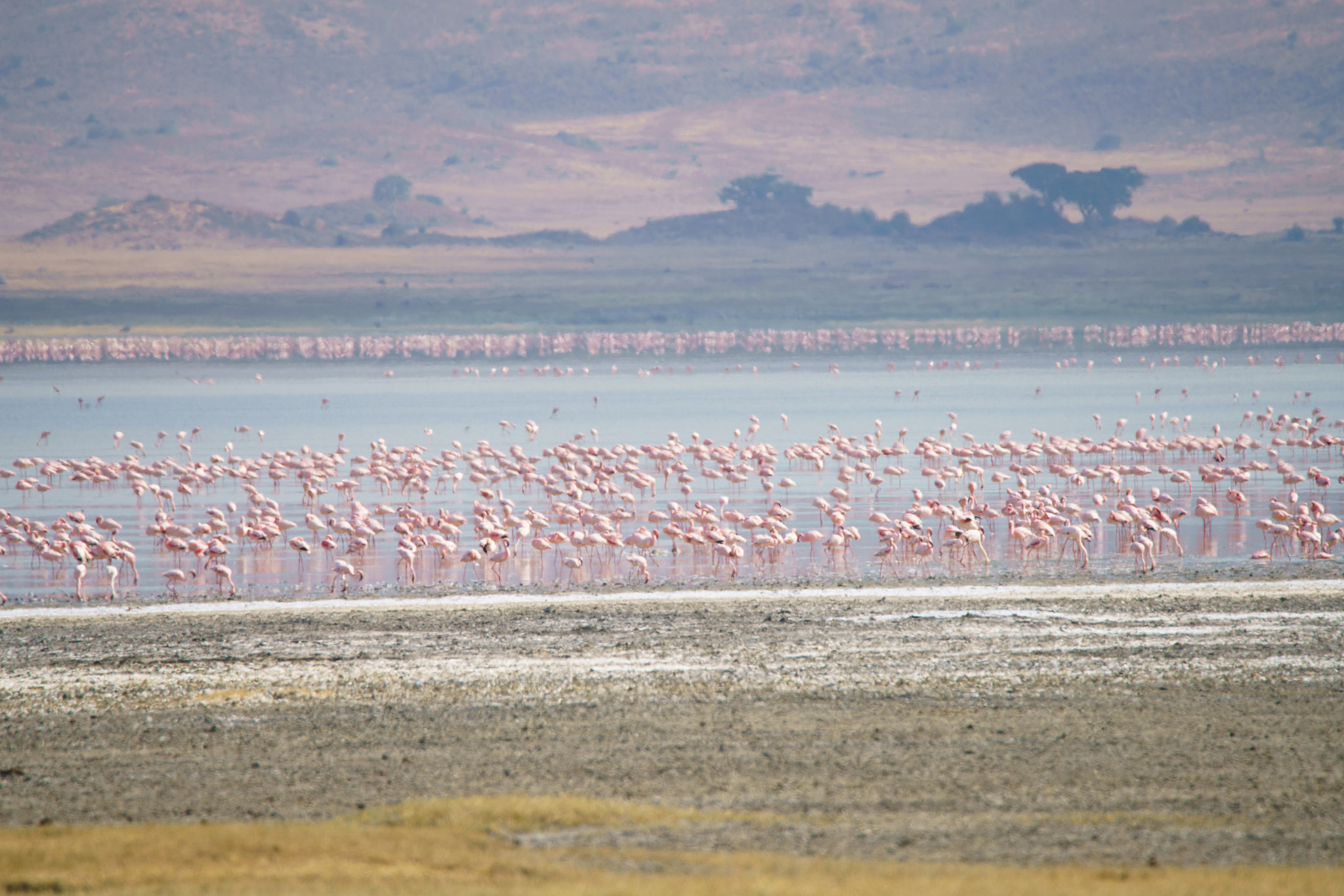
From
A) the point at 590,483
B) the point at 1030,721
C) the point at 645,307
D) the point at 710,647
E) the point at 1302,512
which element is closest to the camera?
the point at 1030,721

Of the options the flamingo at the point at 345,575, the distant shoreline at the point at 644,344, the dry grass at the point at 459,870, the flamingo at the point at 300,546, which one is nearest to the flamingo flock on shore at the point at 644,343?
the distant shoreline at the point at 644,344

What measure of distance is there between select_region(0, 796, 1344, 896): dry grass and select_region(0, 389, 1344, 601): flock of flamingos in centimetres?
1000

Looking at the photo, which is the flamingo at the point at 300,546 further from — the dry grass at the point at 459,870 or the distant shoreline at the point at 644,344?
the distant shoreline at the point at 644,344

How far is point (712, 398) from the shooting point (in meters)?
52.0

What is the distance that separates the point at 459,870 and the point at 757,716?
3.87m

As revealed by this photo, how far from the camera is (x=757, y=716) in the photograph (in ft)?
35.0

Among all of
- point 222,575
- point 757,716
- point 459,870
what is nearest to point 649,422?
point 222,575

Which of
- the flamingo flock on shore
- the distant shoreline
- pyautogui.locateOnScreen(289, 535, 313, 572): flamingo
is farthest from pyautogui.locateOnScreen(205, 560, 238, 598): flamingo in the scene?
the flamingo flock on shore

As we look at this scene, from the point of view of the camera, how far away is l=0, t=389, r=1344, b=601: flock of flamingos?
18.2m

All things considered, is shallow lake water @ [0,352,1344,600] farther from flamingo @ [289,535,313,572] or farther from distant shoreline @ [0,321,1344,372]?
distant shoreline @ [0,321,1344,372]

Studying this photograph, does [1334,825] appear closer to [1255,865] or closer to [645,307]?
[1255,865]

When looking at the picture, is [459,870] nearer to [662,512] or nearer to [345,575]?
[345,575]

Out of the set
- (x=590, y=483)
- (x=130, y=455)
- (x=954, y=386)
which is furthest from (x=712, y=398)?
(x=590, y=483)

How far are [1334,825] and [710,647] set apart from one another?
6120 mm
